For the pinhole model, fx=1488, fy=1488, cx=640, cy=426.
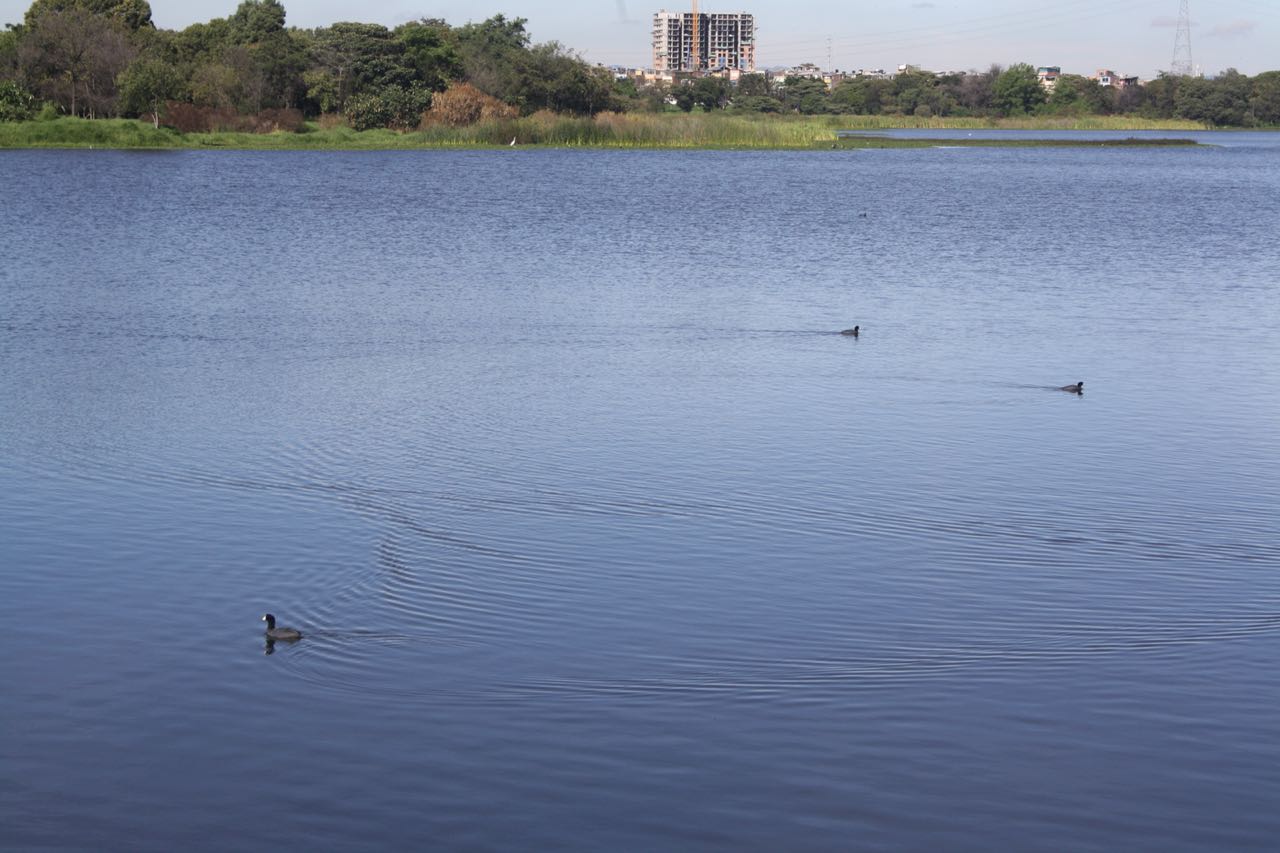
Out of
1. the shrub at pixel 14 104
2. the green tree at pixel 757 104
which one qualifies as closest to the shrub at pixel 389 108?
the shrub at pixel 14 104

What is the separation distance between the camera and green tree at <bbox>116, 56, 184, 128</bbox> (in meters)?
96.5

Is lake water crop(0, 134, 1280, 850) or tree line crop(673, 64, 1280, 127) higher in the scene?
tree line crop(673, 64, 1280, 127)

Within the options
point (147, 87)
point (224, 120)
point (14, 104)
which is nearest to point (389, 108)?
point (224, 120)

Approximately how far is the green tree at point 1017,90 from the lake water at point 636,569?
169634 mm

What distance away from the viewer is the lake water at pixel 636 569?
30.7ft

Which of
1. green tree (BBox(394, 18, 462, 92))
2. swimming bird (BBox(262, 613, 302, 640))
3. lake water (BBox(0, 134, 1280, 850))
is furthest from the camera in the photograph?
green tree (BBox(394, 18, 462, 92))

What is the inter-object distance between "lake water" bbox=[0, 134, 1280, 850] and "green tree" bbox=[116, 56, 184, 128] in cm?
7078

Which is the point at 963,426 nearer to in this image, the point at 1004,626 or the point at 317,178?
the point at 1004,626

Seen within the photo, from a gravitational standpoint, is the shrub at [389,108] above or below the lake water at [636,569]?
above

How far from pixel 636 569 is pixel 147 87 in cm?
9274

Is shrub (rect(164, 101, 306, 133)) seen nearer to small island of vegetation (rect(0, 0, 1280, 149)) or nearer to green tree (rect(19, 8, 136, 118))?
small island of vegetation (rect(0, 0, 1280, 149))

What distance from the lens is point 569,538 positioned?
14227 millimetres

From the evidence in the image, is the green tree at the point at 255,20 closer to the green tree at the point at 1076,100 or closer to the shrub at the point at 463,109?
the shrub at the point at 463,109

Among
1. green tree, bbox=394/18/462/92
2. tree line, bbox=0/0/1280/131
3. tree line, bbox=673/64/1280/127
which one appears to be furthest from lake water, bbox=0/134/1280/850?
tree line, bbox=673/64/1280/127
